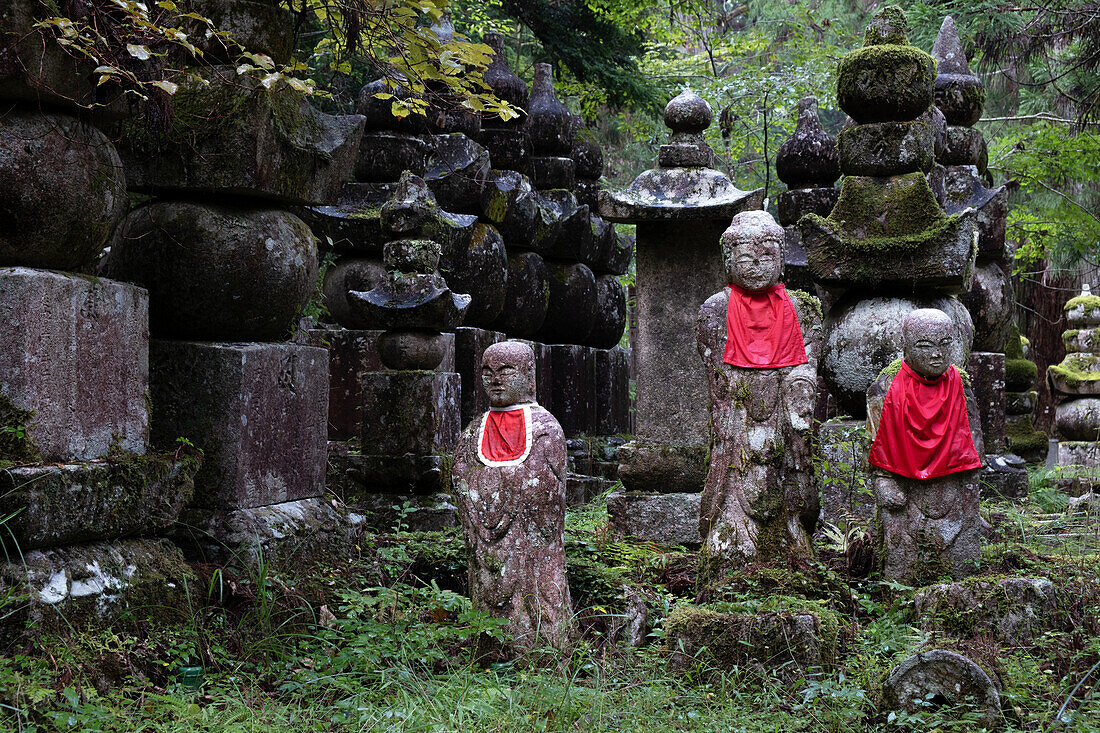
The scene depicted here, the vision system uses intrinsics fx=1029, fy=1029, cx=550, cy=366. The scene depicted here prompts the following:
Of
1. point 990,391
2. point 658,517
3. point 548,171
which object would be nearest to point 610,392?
point 548,171

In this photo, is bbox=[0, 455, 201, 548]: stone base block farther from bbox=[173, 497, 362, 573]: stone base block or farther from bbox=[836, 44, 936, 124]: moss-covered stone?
bbox=[836, 44, 936, 124]: moss-covered stone

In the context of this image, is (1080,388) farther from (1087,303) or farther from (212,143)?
(212,143)

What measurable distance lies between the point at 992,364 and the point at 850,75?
3883mm

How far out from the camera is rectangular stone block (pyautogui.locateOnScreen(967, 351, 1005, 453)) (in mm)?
9883

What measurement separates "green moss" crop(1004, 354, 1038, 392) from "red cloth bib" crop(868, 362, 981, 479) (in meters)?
7.55

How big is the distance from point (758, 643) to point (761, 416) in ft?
4.09

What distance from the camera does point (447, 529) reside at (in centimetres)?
667

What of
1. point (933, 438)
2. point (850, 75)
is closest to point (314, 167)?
point (933, 438)

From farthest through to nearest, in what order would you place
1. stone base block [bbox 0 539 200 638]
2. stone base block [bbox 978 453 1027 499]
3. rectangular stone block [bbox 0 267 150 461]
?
stone base block [bbox 978 453 1027 499] → rectangular stone block [bbox 0 267 150 461] → stone base block [bbox 0 539 200 638]

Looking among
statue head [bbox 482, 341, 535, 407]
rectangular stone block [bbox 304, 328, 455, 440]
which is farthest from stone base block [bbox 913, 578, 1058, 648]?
rectangular stone block [bbox 304, 328, 455, 440]

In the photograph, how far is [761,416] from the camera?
212 inches

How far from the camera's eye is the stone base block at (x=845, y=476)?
6957 millimetres

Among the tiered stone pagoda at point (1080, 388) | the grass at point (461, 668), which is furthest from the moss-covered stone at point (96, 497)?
the tiered stone pagoda at point (1080, 388)

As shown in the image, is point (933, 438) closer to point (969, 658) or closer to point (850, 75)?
point (969, 658)
